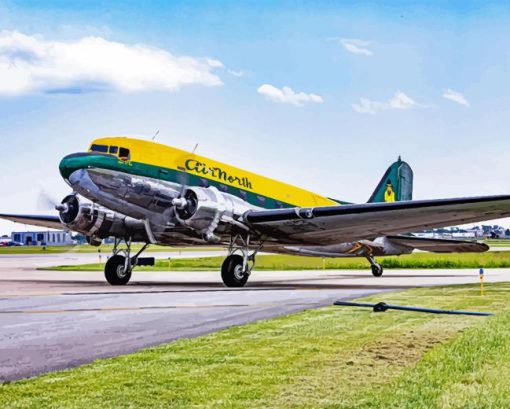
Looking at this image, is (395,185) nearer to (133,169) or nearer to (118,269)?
(118,269)

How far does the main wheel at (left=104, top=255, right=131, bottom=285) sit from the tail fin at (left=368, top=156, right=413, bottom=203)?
15.5 meters

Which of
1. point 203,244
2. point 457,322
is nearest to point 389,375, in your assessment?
point 457,322

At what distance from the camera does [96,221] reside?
29125 millimetres

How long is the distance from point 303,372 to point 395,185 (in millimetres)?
31396

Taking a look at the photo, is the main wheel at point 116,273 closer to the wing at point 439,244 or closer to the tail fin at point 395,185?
the wing at point 439,244

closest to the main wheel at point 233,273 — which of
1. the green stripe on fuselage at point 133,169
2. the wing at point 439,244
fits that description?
the green stripe on fuselage at point 133,169

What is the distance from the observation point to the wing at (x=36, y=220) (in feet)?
116

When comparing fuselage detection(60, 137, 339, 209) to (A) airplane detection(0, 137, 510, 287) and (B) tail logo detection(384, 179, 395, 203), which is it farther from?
(B) tail logo detection(384, 179, 395, 203)

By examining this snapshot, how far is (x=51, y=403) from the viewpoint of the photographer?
6.98m

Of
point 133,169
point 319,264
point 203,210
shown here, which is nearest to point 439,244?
point 203,210

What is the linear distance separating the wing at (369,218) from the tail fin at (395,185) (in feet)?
30.9

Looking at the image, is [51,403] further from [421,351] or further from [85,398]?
[421,351]

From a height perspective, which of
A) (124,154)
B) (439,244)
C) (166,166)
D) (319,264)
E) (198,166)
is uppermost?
(124,154)

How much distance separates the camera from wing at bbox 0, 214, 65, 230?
3538cm
